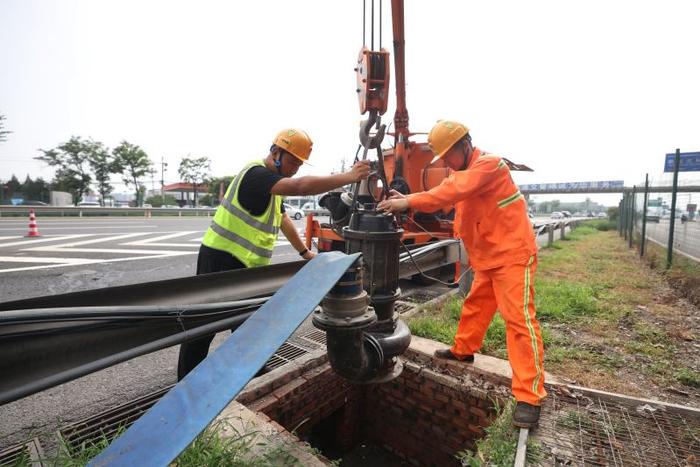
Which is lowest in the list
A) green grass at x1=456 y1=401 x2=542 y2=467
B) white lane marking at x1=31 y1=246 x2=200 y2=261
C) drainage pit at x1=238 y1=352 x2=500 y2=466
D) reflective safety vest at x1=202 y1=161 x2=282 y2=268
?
drainage pit at x1=238 y1=352 x2=500 y2=466

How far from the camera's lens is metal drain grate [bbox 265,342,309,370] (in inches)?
126

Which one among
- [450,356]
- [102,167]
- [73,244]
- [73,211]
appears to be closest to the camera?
[450,356]

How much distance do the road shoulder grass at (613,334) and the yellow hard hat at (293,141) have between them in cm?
209

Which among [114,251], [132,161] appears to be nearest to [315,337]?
[114,251]

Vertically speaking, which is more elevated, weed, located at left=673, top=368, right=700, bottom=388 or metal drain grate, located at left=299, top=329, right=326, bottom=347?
weed, located at left=673, top=368, right=700, bottom=388

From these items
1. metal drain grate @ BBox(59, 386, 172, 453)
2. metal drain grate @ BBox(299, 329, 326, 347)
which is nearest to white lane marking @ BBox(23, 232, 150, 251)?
metal drain grate @ BBox(299, 329, 326, 347)

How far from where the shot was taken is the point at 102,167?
128 feet

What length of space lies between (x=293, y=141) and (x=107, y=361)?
1.70 m

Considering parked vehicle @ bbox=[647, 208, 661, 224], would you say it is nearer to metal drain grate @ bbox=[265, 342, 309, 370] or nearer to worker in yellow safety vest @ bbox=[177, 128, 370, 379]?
metal drain grate @ bbox=[265, 342, 309, 370]

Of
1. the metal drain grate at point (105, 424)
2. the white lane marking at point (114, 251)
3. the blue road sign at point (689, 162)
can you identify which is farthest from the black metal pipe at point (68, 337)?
the blue road sign at point (689, 162)

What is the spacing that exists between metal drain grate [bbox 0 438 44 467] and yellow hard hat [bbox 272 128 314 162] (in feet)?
6.84

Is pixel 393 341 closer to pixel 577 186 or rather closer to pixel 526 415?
pixel 526 415

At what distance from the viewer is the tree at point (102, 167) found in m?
38.5

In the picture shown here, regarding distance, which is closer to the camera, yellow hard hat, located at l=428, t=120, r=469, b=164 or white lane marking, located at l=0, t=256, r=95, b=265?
yellow hard hat, located at l=428, t=120, r=469, b=164
